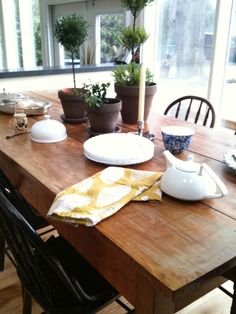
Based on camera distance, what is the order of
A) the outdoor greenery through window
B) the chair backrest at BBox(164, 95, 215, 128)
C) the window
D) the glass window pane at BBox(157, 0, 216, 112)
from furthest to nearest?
the outdoor greenery through window, the window, the glass window pane at BBox(157, 0, 216, 112), the chair backrest at BBox(164, 95, 215, 128)

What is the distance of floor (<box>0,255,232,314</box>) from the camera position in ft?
5.21

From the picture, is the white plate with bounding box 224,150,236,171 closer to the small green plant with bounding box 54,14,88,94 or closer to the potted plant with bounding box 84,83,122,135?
the potted plant with bounding box 84,83,122,135

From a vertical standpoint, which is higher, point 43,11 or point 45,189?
point 43,11

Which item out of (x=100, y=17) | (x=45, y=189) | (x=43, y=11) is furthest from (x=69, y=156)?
(x=43, y=11)

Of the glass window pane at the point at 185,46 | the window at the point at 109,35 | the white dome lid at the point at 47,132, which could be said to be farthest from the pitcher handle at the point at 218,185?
the window at the point at 109,35

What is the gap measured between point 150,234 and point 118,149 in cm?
54

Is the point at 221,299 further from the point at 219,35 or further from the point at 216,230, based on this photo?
the point at 219,35

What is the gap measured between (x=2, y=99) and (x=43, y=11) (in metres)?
3.37

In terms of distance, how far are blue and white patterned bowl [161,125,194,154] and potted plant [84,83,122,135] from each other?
274 mm

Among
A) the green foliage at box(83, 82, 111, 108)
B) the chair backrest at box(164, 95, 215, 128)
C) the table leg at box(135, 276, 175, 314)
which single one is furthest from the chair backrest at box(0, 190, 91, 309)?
the chair backrest at box(164, 95, 215, 128)

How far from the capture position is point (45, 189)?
108cm

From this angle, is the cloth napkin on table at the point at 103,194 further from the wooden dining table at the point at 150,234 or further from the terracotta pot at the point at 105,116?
the terracotta pot at the point at 105,116

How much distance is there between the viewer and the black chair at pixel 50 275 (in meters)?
0.92

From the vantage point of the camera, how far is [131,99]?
5.51 ft
